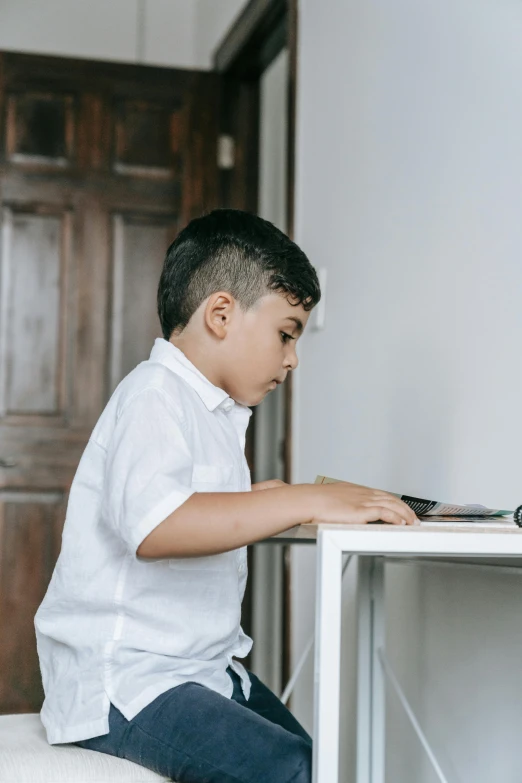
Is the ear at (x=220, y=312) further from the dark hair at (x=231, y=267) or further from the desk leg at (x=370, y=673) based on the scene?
the desk leg at (x=370, y=673)

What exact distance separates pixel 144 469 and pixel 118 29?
2.94 metres

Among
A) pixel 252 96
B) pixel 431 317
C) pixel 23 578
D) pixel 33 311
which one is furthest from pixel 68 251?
pixel 431 317

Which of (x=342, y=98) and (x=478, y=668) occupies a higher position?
(x=342, y=98)

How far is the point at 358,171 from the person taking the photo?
2021 mm

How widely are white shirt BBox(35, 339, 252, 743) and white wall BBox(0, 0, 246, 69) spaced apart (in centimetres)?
248

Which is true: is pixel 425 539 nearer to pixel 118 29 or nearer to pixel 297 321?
pixel 297 321

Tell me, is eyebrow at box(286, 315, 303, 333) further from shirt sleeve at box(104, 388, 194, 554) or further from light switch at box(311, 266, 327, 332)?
light switch at box(311, 266, 327, 332)

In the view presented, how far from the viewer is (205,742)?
0.95 m

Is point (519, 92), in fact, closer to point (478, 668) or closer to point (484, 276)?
point (484, 276)

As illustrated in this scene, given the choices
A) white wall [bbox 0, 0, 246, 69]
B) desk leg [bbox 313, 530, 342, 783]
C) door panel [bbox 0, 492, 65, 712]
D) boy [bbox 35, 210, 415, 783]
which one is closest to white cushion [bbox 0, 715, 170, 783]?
boy [bbox 35, 210, 415, 783]

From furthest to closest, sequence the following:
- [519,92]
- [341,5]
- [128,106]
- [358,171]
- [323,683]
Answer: [128,106], [341,5], [358,171], [519,92], [323,683]

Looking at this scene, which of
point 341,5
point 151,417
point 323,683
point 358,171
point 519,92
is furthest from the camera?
point 341,5

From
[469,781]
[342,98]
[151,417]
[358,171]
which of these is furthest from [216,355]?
[342,98]

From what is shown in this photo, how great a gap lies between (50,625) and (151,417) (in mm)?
286
